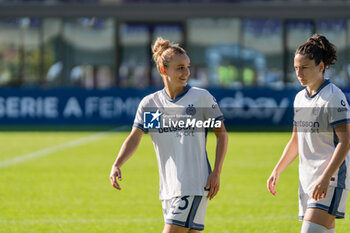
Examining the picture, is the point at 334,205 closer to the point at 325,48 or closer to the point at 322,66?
the point at 322,66

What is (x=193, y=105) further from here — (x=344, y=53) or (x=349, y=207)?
(x=344, y=53)

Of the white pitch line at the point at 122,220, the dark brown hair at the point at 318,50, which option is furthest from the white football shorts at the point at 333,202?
the white pitch line at the point at 122,220

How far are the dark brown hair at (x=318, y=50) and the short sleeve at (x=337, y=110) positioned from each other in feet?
0.91

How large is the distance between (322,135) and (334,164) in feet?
0.90

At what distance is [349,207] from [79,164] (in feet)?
22.3

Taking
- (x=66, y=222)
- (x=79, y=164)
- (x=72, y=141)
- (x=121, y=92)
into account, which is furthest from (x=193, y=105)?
(x=121, y=92)

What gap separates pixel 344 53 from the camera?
26281 millimetres

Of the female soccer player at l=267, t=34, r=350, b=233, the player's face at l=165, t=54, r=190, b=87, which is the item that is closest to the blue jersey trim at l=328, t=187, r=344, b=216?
the female soccer player at l=267, t=34, r=350, b=233

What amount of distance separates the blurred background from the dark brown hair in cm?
2058

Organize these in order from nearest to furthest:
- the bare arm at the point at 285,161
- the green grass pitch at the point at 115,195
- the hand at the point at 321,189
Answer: the hand at the point at 321,189 < the bare arm at the point at 285,161 < the green grass pitch at the point at 115,195

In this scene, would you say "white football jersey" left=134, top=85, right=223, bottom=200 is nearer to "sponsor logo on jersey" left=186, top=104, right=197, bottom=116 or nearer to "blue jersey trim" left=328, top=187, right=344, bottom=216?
"sponsor logo on jersey" left=186, top=104, right=197, bottom=116

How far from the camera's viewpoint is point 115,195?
10.6 metres

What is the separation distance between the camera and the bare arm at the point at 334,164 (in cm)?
475

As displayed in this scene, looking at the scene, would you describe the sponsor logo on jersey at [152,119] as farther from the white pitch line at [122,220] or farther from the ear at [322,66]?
the white pitch line at [122,220]
